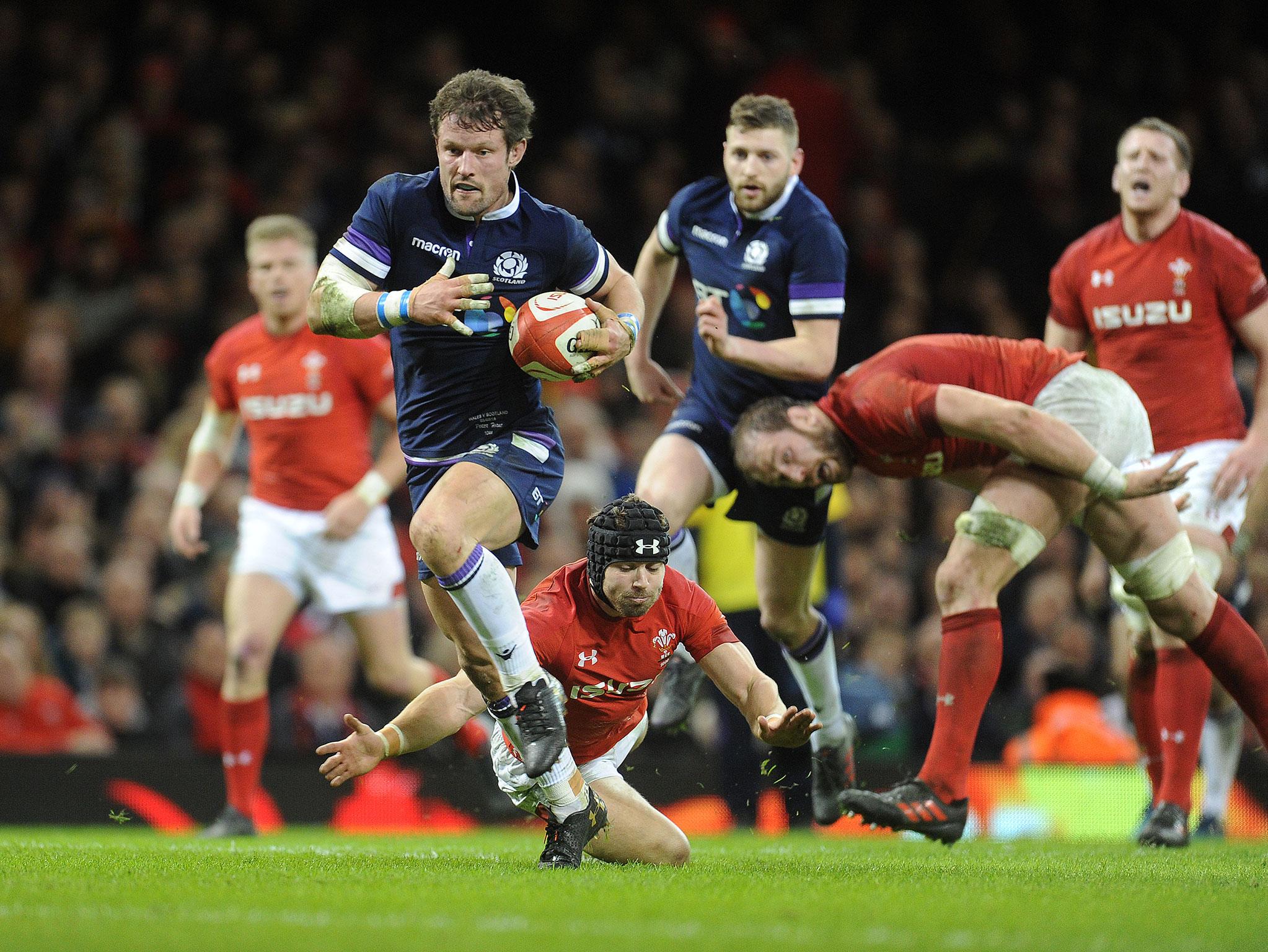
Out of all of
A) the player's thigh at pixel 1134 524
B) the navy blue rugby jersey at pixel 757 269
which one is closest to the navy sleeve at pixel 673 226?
the navy blue rugby jersey at pixel 757 269

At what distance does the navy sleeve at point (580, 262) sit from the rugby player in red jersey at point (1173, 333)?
2546 millimetres

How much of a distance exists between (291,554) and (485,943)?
4552mm

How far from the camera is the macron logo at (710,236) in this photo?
6.68m

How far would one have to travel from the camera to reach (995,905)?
423cm

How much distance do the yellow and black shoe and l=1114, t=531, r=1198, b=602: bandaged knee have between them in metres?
2.29

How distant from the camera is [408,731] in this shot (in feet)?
18.0

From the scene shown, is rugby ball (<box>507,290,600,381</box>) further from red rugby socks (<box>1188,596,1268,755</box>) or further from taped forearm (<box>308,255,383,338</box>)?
red rugby socks (<box>1188,596,1268,755</box>)

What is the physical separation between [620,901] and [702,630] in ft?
4.35

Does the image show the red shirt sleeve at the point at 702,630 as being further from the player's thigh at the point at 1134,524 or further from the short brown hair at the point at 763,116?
the short brown hair at the point at 763,116

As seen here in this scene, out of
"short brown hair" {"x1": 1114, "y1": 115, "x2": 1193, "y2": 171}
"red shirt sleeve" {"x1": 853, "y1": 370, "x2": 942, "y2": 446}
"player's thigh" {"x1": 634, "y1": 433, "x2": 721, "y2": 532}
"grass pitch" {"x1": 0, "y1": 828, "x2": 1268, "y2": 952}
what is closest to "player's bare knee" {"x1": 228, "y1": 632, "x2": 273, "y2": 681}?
"grass pitch" {"x1": 0, "y1": 828, "x2": 1268, "y2": 952}

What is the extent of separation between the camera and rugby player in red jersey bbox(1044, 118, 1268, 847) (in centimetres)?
688

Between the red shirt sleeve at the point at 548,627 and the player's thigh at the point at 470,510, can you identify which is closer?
the player's thigh at the point at 470,510

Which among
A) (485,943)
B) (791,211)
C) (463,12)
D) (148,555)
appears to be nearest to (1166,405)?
(791,211)

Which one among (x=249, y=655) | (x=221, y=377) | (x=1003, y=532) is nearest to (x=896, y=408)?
(x=1003, y=532)
